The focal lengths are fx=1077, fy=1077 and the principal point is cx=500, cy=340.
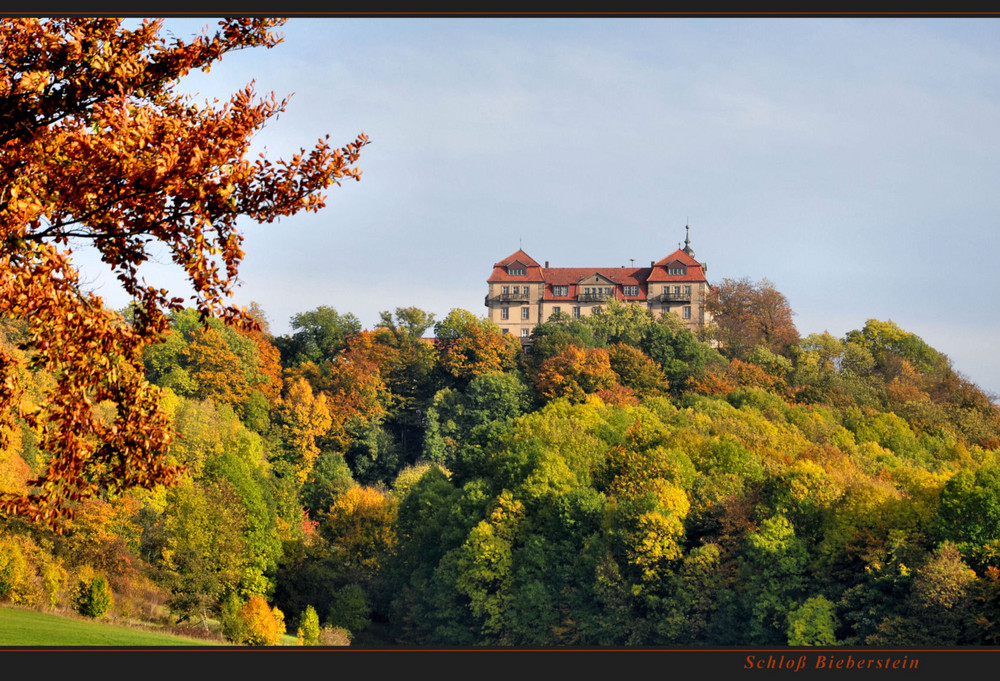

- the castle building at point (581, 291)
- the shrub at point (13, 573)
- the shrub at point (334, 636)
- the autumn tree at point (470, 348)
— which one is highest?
the castle building at point (581, 291)

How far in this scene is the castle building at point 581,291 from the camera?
82.9 m

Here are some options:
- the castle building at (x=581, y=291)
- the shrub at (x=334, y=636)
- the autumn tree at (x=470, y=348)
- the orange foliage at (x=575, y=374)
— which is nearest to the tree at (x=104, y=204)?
the shrub at (x=334, y=636)

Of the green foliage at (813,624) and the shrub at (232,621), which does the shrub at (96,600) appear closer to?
the shrub at (232,621)

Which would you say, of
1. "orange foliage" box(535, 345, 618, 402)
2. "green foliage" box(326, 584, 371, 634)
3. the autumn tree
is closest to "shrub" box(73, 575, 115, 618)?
"green foliage" box(326, 584, 371, 634)

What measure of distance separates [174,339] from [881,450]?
35.2 metres

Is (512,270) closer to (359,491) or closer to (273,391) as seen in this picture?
(273,391)

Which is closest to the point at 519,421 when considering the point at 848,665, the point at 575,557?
the point at 575,557

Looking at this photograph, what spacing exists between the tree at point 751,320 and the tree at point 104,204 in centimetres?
5891

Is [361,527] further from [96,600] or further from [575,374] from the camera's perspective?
[96,600]

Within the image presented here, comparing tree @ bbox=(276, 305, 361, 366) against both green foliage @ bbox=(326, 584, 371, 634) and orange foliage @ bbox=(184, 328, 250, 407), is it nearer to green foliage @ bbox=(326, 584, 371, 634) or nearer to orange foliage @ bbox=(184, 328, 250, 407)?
orange foliage @ bbox=(184, 328, 250, 407)

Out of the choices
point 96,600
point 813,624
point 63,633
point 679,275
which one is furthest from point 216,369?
point 679,275

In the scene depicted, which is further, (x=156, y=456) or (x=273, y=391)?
(x=273, y=391)

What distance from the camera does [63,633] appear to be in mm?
24188

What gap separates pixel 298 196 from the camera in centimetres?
977
